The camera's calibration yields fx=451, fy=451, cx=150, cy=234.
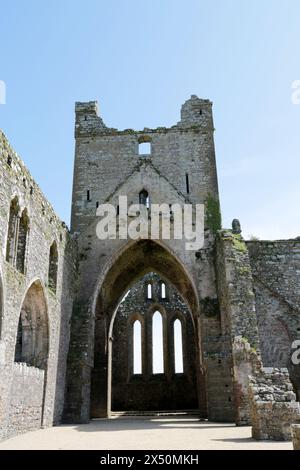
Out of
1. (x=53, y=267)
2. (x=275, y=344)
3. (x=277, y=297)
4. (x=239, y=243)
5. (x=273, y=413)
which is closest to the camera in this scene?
(x=273, y=413)

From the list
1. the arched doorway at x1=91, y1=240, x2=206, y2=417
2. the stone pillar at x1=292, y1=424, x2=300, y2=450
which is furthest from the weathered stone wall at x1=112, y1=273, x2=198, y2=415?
the stone pillar at x1=292, y1=424, x2=300, y2=450

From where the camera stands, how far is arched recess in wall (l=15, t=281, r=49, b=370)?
12258mm

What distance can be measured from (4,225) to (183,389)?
18.7 metres

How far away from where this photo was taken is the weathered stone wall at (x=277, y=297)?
15.2 meters

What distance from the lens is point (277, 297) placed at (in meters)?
15.8

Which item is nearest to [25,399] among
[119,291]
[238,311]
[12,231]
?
[12,231]

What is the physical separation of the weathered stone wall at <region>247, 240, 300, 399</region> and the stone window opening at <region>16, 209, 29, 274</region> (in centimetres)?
846

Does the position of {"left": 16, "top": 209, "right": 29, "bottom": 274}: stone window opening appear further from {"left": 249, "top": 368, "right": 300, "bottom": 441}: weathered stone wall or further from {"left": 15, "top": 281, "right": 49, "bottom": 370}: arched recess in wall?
{"left": 249, "top": 368, "right": 300, "bottom": 441}: weathered stone wall

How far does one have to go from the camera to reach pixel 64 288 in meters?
14.6

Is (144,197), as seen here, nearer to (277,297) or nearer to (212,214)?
(212,214)

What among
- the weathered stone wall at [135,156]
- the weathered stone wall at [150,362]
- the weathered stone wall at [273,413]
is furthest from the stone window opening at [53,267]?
the weathered stone wall at [150,362]

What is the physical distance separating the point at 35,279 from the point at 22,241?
112 cm
